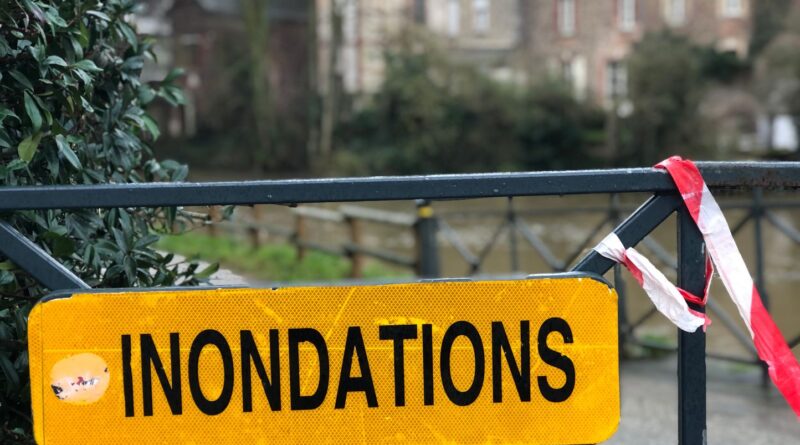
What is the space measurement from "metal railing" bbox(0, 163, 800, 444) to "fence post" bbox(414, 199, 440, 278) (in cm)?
655

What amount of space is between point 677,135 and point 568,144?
160 inches

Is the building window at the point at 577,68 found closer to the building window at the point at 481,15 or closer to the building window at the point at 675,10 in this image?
the building window at the point at 481,15

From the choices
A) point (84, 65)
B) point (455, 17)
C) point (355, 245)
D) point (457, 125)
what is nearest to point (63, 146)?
point (84, 65)

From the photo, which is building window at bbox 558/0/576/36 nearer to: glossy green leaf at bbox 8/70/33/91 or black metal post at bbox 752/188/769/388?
black metal post at bbox 752/188/769/388

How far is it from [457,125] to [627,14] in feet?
34.0

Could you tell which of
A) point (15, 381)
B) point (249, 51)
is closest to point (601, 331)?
point (15, 381)

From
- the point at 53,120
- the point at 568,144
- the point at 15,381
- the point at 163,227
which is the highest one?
the point at 53,120

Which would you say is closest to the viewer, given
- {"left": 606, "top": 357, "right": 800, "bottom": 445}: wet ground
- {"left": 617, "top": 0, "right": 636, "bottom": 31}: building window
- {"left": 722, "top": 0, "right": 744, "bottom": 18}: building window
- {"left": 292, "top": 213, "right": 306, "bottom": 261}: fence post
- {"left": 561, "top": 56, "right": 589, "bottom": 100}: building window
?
{"left": 606, "top": 357, "right": 800, "bottom": 445}: wet ground

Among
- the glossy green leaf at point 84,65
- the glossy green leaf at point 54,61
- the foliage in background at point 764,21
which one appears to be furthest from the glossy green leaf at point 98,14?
the foliage in background at point 764,21

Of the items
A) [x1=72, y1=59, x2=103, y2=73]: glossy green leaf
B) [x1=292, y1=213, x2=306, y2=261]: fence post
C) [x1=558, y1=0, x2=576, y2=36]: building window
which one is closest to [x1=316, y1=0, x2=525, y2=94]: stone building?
[x1=558, y1=0, x2=576, y2=36]: building window

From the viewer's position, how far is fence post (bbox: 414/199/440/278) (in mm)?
9266

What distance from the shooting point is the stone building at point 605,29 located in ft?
131

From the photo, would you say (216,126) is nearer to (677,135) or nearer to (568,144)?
(568,144)

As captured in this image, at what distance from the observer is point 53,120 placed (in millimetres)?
2766
